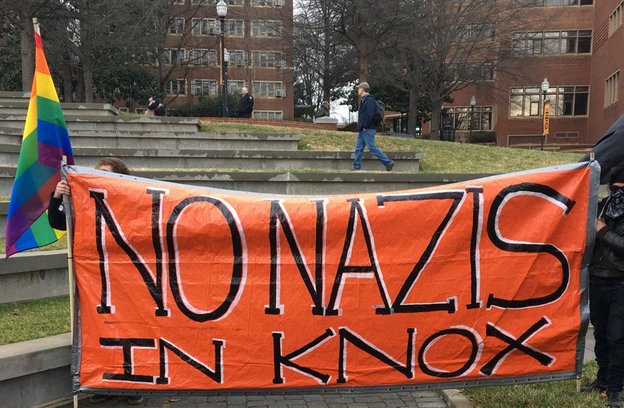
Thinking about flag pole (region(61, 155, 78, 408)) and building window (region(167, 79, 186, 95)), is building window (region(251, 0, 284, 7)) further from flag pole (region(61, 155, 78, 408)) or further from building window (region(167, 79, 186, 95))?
flag pole (region(61, 155, 78, 408))

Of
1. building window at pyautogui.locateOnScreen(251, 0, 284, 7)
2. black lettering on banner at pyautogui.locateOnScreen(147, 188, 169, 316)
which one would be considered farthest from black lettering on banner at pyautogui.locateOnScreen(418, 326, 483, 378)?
building window at pyautogui.locateOnScreen(251, 0, 284, 7)

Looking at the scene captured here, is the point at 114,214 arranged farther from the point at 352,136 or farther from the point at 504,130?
the point at 504,130

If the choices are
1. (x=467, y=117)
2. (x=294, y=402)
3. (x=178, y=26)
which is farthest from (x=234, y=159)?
(x=467, y=117)

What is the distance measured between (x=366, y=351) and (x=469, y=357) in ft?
2.31

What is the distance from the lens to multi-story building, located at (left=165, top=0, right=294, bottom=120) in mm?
37094

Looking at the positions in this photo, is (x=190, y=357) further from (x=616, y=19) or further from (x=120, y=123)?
(x=616, y=19)

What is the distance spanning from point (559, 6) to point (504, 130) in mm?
10020

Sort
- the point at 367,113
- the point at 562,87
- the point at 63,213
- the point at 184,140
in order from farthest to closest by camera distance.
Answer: the point at 562,87 → the point at 184,140 → the point at 367,113 → the point at 63,213

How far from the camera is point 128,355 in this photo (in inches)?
137

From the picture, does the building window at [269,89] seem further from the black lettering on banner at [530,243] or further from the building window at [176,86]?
the black lettering on banner at [530,243]

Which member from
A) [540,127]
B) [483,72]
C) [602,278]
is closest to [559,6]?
[540,127]

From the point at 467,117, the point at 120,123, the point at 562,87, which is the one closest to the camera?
the point at 120,123

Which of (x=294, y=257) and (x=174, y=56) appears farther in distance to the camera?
(x=174, y=56)

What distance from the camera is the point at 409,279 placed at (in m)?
3.53
